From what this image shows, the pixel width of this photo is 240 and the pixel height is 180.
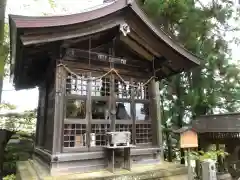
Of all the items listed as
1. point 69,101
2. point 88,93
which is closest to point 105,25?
point 88,93

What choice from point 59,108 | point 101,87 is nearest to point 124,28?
point 101,87

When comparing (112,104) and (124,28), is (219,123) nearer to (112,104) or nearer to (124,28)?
(112,104)

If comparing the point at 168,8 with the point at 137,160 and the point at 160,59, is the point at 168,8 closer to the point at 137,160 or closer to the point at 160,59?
the point at 160,59

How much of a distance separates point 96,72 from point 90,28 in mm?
1168

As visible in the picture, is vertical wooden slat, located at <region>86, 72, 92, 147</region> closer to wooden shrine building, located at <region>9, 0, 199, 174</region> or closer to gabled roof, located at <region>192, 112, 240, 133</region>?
wooden shrine building, located at <region>9, 0, 199, 174</region>

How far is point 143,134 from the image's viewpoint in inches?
234

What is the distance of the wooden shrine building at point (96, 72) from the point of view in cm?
459

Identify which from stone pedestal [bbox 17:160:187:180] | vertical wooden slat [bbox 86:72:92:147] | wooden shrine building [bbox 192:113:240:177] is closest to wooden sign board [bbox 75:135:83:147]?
vertical wooden slat [bbox 86:72:92:147]

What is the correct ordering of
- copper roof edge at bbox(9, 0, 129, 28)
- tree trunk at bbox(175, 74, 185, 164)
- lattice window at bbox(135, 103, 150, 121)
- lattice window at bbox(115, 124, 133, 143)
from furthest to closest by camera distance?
1. tree trunk at bbox(175, 74, 185, 164)
2. lattice window at bbox(135, 103, 150, 121)
3. lattice window at bbox(115, 124, 133, 143)
4. copper roof edge at bbox(9, 0, 129, 28)

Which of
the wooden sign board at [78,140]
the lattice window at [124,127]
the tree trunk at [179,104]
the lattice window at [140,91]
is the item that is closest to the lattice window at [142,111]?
the lattice window at [140,91]

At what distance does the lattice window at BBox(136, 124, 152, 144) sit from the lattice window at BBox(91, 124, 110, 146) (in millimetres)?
978

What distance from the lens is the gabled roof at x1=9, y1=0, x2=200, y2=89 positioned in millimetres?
4113

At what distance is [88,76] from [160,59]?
238 centimetres

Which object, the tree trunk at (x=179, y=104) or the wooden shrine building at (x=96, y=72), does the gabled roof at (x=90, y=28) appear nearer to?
the wooden shrine building at (x=96, y=72)
